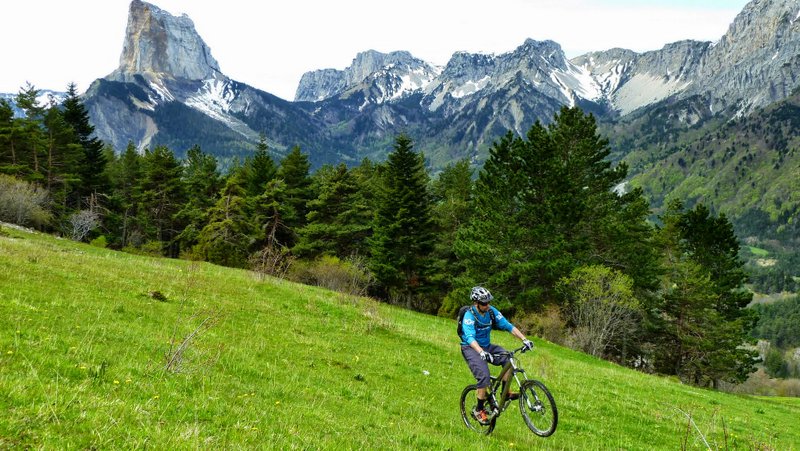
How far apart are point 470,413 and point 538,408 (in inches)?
62.6

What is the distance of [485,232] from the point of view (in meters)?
44.8

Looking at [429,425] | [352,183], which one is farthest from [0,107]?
[429,425]

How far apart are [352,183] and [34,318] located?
166 feet

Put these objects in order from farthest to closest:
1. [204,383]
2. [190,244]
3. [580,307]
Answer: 1. [190,244]
2. [580,307]
3. [204,383]

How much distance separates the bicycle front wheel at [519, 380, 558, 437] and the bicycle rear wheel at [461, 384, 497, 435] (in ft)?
2.29

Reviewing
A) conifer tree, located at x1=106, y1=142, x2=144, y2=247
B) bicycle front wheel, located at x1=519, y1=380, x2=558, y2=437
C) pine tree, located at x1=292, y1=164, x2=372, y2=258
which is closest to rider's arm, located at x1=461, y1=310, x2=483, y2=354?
bicycle front wheel, located at x1=519, y1=380, x2=558, y2=437

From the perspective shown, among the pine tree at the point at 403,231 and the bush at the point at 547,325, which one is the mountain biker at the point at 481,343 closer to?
the bush at the point at 547,325

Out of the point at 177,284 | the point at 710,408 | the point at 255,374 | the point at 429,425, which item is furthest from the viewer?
the point at 177,284

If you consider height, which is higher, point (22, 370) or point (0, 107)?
point (0, 107)

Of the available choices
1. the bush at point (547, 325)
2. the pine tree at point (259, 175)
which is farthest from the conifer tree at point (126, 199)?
the bush at point (547, 325)

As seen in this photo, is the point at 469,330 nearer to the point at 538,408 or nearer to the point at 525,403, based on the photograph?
the point at 525,403

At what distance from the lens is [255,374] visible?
32.7 ft

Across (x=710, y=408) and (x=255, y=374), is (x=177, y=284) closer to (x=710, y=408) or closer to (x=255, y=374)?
(x=255, y=374)

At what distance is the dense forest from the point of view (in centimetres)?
4212
